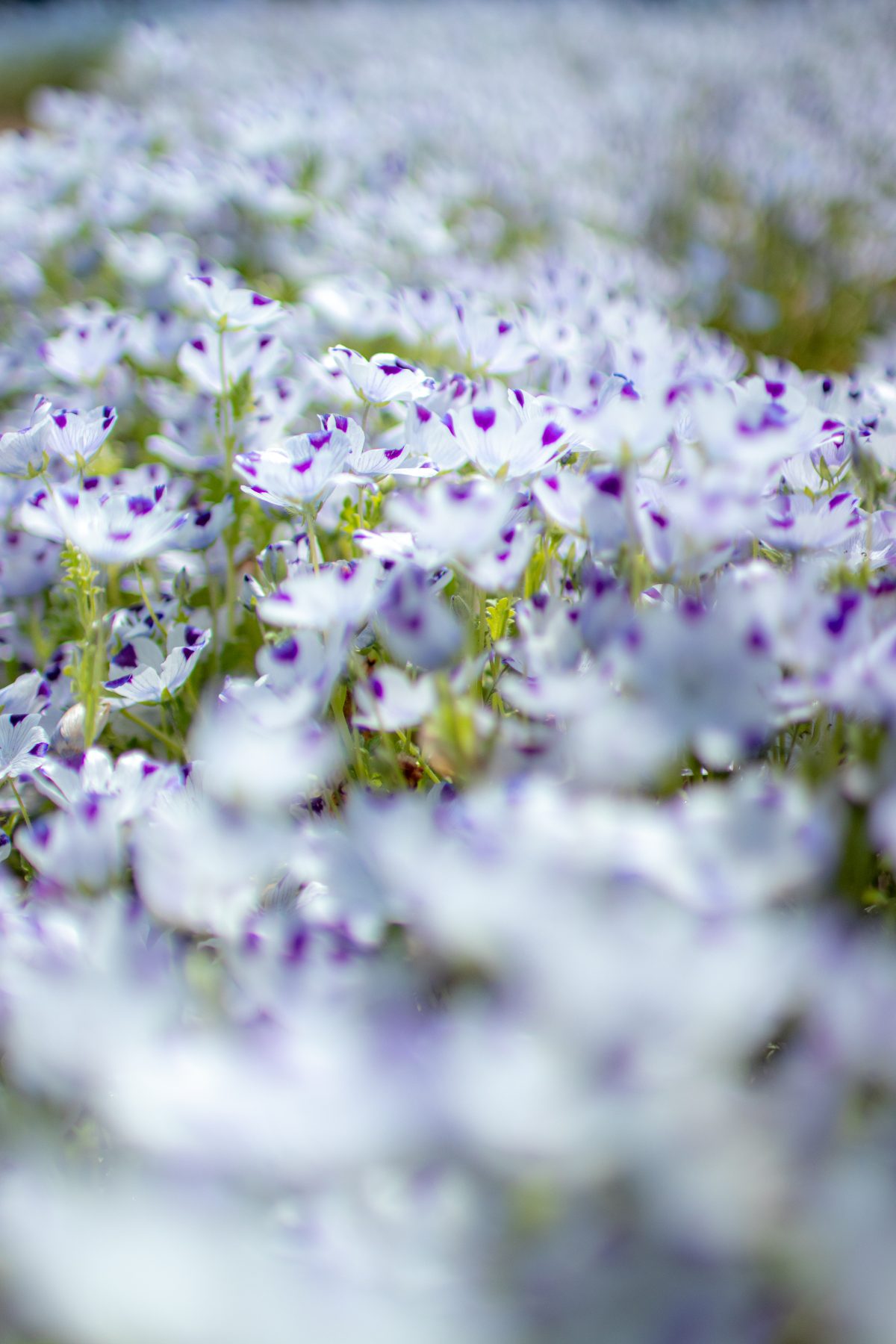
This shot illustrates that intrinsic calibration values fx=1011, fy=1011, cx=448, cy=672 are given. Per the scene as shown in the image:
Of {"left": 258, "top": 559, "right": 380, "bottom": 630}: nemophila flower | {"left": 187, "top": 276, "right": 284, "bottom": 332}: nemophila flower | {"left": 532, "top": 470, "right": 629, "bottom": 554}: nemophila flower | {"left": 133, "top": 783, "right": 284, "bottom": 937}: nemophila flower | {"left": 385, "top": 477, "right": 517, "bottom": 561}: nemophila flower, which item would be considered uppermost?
{"left": 187, "top": 276, "right": 284, "bottom": 332}: nemophila flower

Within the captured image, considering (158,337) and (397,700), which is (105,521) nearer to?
(397,700)

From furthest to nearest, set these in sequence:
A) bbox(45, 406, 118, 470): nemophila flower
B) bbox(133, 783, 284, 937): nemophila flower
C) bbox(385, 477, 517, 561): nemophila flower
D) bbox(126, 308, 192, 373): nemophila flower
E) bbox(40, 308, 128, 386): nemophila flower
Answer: bbox(126, 308, 192, 373): nemophila flower → bbox(40, 308, 128, 386): nemophila flower → bbox(45, 406, 118, 470): nemophila flower → bbox(385, 477, 517, 561): nemophila flower → bbox(133, 783, 284, 937): nemophila flower

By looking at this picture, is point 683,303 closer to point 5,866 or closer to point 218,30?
point 5,866

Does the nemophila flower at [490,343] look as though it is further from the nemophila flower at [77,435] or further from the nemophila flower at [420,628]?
the nemophila flower at [420,628]

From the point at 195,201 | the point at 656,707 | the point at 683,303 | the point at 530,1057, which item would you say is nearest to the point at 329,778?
the point at 656,707

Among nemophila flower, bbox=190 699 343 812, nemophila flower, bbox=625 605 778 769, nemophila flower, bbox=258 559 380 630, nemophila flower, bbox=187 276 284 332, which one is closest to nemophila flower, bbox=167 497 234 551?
nemophila flower, bbox=187 276 284 332

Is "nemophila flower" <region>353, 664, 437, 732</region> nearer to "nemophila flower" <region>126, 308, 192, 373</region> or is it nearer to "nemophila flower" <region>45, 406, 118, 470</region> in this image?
"nemophila flower" <region>45, 406, 118, 470</region>
